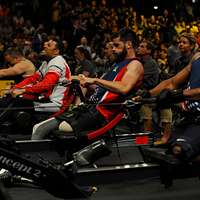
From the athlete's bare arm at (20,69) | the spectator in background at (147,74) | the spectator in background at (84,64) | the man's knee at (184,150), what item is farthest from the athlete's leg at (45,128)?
the spectator in background at (84,64)

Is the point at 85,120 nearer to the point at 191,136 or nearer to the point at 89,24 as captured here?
the point at 191,136

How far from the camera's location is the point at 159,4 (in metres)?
18.4

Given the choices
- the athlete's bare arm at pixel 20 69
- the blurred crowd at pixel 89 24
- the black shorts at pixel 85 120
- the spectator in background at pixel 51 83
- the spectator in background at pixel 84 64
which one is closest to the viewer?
the black shorts at pixel 85 120

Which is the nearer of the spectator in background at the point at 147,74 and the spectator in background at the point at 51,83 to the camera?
the spectator in background at the point at 51,83

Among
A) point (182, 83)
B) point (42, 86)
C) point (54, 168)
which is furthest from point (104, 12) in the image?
point (54, 168)

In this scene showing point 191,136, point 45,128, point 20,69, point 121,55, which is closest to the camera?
point 191,136

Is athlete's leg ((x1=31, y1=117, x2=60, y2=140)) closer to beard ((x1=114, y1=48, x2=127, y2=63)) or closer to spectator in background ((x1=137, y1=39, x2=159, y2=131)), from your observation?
beard ((x1=114, y1=48, x2=127, y2=63))

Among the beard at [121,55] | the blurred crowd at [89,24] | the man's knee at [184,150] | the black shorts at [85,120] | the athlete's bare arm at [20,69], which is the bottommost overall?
the blurred crowd at [89,24]

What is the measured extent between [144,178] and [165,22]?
42.5 feet

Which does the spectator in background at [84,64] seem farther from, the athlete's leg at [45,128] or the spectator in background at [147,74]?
the athlete's leg at [45,128]

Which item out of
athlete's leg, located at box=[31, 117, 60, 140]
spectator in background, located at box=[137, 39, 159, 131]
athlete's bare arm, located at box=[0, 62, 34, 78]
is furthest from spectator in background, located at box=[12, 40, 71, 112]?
spectator in background, located at box=[137, 39, 159, 131]

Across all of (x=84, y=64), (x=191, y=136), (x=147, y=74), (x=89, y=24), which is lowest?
(x=89, y=24)

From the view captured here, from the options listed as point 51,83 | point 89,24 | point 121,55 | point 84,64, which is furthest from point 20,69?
point 89,24

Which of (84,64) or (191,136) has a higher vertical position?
(191,136)
